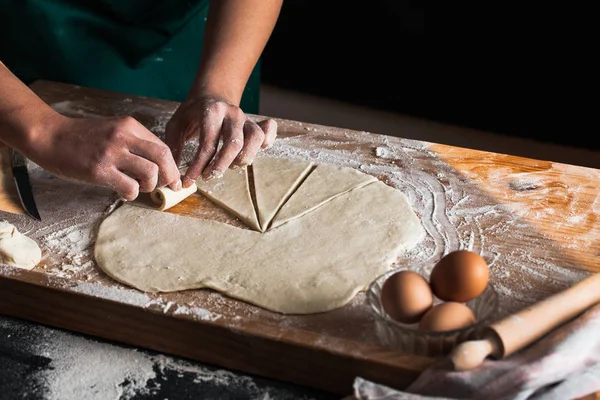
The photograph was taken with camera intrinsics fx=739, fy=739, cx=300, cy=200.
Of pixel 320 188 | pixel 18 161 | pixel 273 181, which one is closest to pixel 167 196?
pixel 273 181

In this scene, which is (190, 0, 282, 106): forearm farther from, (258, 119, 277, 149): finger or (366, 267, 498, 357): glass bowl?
(366, 267, 498, 357): glass bowl

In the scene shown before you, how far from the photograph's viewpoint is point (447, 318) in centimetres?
136

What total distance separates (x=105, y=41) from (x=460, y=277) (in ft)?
5.55

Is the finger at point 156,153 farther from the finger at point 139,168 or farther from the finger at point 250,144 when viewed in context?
the finger at point 250,144

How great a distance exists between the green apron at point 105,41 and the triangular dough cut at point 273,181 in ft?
2.41

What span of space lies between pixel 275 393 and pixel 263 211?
0.63 m

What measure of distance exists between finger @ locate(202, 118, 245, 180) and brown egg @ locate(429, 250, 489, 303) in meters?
0.71

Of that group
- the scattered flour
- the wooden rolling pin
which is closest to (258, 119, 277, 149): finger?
the scattered flour

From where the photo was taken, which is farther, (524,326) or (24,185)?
(24,185)

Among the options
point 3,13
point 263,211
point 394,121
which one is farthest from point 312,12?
point 263,211

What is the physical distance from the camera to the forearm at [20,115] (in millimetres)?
1847

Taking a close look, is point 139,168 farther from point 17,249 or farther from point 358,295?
point 358,295

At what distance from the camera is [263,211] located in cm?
197

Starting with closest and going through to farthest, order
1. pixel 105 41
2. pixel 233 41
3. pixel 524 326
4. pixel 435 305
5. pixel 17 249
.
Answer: pixel 524 326, pixel 435 305, pixel 17 249, pixel 233 41, pixel 105 41
